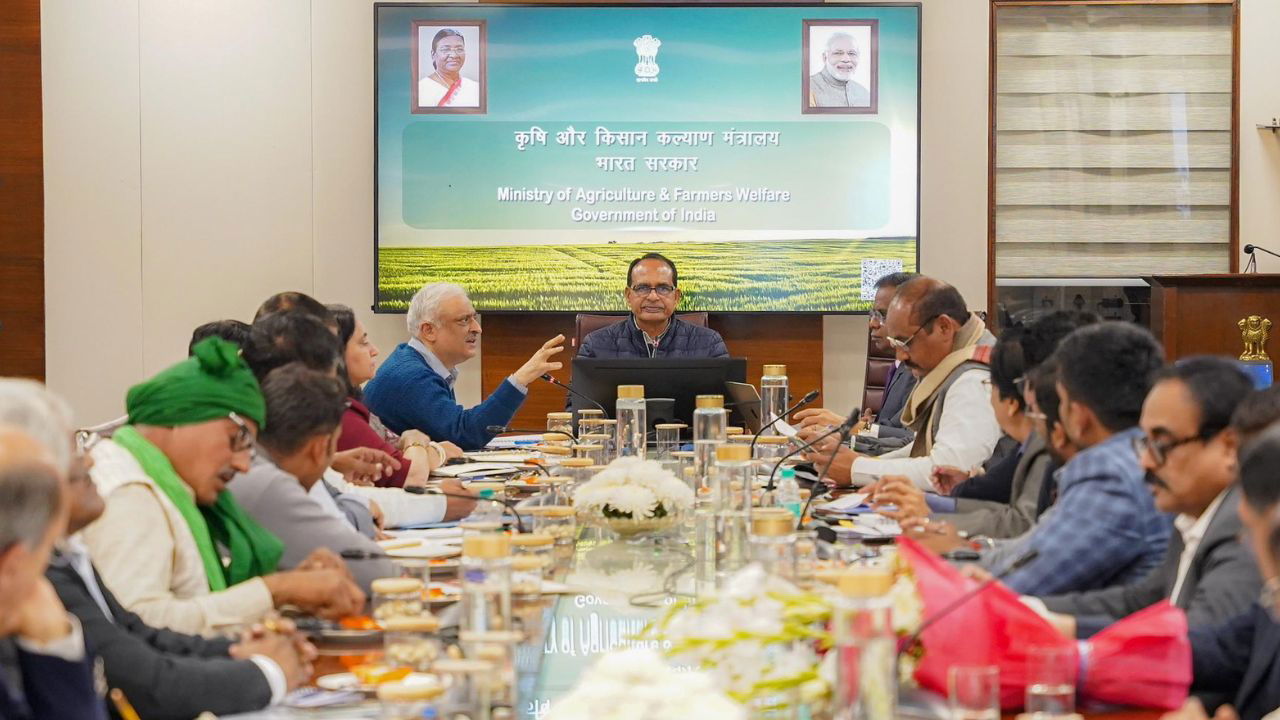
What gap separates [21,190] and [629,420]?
180 inches

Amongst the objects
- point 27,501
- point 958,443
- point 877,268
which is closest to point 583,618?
point 27,501

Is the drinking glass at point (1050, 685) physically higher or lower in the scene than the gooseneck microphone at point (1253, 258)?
lower

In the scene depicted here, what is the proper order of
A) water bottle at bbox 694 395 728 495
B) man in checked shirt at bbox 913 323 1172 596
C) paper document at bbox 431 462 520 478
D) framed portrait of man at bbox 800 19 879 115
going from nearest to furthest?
man in checked shirt at bbox 913 323 1172 596 < water bottle at bbox 694 395 728 495 < paper document at bbox 431 462 520 478 < framed portrait of man at bbox 800 19 879 115

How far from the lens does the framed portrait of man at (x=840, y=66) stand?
7.36 m

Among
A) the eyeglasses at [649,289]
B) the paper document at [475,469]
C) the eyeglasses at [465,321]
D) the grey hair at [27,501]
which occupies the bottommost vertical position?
the paper document at [475,469]

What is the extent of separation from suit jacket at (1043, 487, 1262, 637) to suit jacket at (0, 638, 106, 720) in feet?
4.71

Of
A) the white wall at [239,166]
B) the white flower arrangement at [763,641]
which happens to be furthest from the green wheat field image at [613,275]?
the white flower arrangement at [763,641]

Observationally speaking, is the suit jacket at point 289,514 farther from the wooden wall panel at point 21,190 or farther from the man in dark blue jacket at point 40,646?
the wooden wall panel at point 21,190

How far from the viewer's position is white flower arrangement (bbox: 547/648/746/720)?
1.42 m

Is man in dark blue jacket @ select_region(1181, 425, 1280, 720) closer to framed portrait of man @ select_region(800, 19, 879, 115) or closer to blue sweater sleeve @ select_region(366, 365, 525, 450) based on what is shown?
blue sweater sleeve @ select_region(366, 365, 525, 450)

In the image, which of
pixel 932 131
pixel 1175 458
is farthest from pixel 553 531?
pixel 932 131

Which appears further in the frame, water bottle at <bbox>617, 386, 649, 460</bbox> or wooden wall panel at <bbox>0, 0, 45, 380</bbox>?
wooden wall panel at <bbox>0, 0, 45, 380</bbox>

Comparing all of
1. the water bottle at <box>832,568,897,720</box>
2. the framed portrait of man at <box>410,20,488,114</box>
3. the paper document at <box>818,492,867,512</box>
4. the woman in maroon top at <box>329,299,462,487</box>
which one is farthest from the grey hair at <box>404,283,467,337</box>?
the water bottle at <box>832,568,897,720</box>

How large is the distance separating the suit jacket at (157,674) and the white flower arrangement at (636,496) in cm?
136
